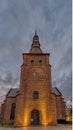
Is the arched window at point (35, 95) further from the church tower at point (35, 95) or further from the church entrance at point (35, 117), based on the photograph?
the church entrance at point (35, 117)

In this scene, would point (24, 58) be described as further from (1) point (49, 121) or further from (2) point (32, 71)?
(1) point (49, 121)

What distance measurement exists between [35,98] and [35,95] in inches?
26.5

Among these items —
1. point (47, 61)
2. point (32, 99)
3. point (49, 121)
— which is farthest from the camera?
point (47, 61)

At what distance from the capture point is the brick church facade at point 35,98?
94.6 ft

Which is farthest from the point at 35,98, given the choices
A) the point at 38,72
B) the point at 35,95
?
the point at 38,72

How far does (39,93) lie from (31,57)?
926 cm

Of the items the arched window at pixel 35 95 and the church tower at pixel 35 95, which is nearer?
the church tower at pixel 35 95

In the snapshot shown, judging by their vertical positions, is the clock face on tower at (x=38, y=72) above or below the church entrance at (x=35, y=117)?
above

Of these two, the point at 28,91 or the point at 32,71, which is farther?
the point at 32,71

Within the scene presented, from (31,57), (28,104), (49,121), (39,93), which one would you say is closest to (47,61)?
(31,57)

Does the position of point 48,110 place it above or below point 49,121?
above

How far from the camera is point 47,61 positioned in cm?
3469

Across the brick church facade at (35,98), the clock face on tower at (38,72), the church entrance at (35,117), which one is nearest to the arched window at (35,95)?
the brick church facade at (35,98)

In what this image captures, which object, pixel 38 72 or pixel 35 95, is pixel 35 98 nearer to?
pixel 35 95
